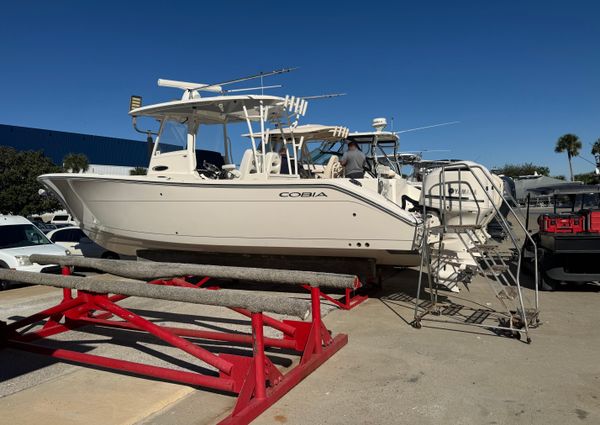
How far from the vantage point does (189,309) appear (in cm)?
718

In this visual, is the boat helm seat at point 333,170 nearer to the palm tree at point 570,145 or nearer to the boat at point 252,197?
the boat at point 252,197

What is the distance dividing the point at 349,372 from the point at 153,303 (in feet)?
13.6

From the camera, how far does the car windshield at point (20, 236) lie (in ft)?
35.5

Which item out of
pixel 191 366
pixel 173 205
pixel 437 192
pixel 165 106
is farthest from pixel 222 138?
pixel 191 366

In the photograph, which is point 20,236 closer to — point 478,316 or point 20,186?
point 478,316

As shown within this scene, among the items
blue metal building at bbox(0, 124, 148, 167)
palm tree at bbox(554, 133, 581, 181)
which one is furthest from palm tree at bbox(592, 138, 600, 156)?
blue metal building at bbox(0, 124, 148, 167)

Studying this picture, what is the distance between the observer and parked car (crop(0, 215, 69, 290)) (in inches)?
383

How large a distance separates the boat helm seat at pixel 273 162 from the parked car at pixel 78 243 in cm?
582

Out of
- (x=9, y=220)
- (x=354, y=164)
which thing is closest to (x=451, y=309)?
(x=354, y=164)

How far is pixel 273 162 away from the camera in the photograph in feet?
27.4

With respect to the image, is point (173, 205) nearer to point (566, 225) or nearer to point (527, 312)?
point (527, 312)

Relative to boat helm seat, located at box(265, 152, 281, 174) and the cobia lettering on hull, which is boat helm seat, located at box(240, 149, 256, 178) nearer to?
boat helm seat, located at box(265, 152, 281, 174)

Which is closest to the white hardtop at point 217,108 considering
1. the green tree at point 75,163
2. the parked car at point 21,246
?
the parked car at point 21,246

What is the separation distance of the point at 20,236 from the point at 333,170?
293 inches
